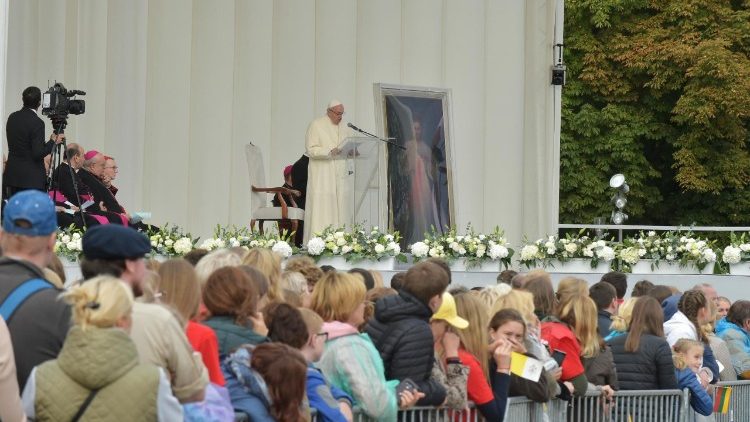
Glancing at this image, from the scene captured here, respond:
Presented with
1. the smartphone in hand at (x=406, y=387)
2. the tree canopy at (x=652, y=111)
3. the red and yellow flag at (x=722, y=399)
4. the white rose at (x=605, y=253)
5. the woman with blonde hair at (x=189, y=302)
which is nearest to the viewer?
the woman with blonde hair at (x=189, y=302)

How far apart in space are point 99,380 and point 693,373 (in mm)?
4366

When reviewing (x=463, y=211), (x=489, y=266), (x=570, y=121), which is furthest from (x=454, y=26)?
(x=570, y=121)

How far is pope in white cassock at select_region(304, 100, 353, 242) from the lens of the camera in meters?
14.7

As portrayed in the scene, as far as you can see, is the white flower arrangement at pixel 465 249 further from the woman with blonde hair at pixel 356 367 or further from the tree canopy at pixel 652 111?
the tree canopy at pixel 652 111

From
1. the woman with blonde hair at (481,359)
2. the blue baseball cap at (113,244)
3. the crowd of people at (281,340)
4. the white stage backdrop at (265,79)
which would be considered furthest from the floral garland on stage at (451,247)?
the blue baseball cap at (113,244)

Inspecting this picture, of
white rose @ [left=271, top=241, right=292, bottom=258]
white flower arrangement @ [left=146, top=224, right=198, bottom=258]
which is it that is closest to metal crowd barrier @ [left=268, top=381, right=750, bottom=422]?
white rose @ [left=271, top=241, right=292, bottom=258]

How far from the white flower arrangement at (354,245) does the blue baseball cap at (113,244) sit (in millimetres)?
8128

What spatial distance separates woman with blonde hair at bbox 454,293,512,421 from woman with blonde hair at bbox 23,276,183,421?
Answer: 7.37 feet

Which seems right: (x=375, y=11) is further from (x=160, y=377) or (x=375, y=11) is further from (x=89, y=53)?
(x=160, y=377)

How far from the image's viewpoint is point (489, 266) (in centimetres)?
1354

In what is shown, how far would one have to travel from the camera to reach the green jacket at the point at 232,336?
201 inches

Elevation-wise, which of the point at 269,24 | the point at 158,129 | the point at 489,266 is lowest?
the point at 489,266

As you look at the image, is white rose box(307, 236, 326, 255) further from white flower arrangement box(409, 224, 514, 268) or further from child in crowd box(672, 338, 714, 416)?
child in crowd box(672, 338, 714, 416)

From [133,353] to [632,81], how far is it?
25223 millimetres
